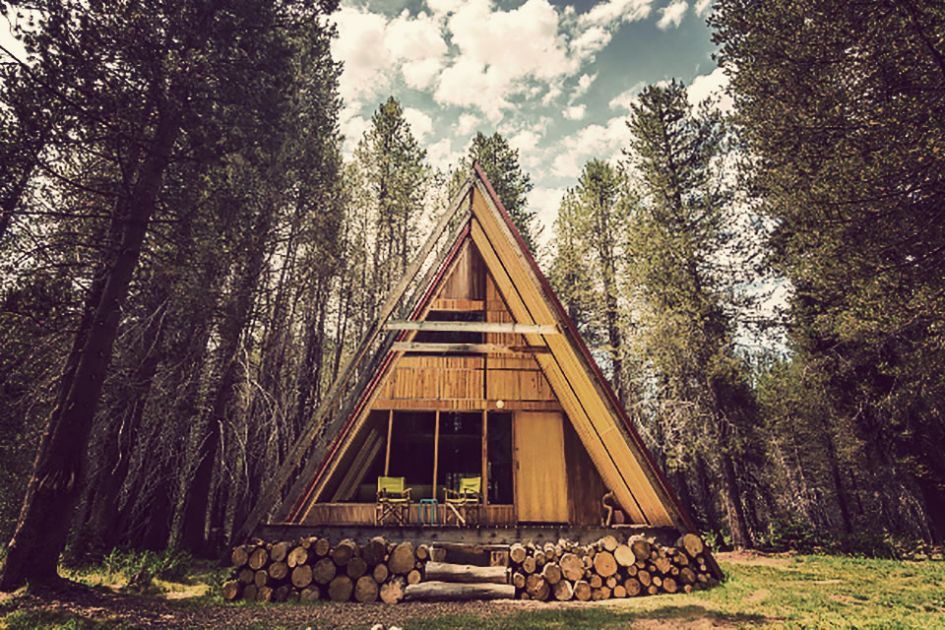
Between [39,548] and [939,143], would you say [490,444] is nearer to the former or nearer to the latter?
[39,548]

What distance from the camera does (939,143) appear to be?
6613 mm

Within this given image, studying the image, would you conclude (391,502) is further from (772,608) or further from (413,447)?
(772,608)

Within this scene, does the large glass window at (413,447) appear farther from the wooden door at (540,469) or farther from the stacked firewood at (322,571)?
the stacked firewood at (322,571)

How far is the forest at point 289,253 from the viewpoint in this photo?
7199 millimetres

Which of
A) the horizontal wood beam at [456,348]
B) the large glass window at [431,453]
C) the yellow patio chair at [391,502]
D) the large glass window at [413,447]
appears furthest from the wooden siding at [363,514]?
the horizontal wood beam at [456,348]

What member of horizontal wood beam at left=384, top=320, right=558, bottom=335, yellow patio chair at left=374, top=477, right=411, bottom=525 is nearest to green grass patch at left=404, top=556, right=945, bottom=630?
yellow patio chair at left=374, top=477, right=411, bottom=525

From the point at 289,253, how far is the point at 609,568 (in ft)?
42.8

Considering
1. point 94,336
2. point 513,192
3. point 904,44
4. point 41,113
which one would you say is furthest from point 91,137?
point 513,192

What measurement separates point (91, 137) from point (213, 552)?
12128mm

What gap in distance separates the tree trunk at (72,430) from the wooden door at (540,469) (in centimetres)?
789

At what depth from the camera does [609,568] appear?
7426 millimetres

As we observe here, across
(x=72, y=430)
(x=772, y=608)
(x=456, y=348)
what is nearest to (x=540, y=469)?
(x=456, y=348)

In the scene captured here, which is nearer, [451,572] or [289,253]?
[451,572]

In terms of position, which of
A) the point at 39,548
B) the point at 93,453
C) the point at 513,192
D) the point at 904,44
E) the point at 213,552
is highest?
the point at 513,192
